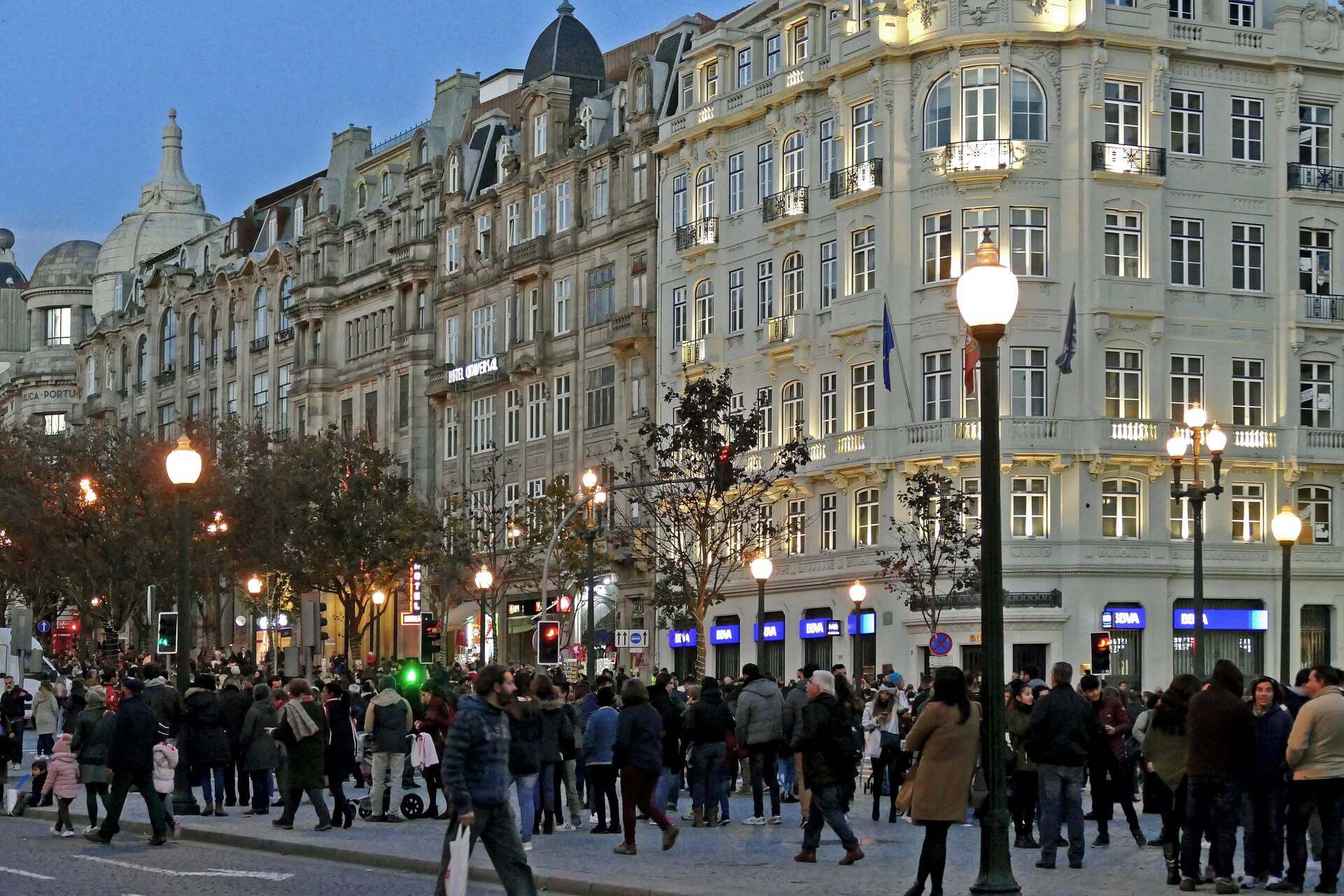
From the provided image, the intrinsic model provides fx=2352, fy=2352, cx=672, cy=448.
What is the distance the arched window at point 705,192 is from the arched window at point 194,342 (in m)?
42.2

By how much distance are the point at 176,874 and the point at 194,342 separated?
85.1 meters

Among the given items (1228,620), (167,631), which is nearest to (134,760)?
(167,631)

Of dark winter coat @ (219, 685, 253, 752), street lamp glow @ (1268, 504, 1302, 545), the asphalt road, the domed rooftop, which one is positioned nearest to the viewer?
the asphalt road

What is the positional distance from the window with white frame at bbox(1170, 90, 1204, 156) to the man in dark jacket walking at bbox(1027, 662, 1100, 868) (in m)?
38.9

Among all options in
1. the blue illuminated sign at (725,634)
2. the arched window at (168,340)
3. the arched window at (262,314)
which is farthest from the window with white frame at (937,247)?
the arched window at (168,340)

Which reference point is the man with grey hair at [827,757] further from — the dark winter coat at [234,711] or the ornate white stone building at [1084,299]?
the ornate white stone building at [1084,299]

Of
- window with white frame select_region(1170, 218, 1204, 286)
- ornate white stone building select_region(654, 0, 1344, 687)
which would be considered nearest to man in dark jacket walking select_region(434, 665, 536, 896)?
ornate white stone building select_region(654, 0, 1344, 687)

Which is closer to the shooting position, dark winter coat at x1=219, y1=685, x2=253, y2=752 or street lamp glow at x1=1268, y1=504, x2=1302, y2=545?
dark winter coat at x1=219, y1=685, x2=253, y2=752

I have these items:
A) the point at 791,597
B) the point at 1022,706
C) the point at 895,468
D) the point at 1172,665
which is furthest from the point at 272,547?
the point at 1022,706

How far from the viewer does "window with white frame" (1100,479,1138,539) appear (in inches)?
2245

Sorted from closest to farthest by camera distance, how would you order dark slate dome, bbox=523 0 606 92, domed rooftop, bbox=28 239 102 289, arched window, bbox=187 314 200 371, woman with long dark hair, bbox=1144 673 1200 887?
woman with long dark hair, bbox=1144 673 1200 887, dark slate dome, bbox=523 0 606 92, arched window, bbox=187 314 200 371, domed rooftop, bbox=28 239 102 289

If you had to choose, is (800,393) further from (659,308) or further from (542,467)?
(542,467)

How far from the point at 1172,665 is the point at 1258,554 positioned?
12.2 feet

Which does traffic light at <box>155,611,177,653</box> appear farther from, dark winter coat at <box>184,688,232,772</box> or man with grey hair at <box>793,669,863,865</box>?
man with grey hair at <box>793,669,863,865</box>
